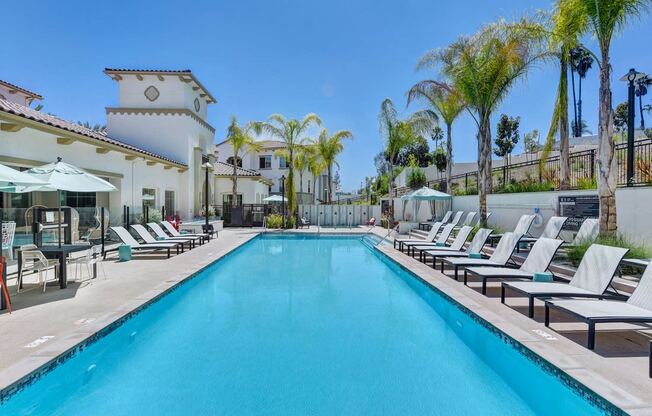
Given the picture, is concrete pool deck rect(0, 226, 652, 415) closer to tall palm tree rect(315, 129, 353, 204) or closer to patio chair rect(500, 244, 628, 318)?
patio chair rect(500, 244, 628, 318)

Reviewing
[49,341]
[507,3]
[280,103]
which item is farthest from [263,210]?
[49,341]

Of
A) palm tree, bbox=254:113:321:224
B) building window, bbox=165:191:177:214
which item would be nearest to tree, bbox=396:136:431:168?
palm tree, bbox=254:113:321:224

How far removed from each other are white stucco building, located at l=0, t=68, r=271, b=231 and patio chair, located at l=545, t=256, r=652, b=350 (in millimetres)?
12964

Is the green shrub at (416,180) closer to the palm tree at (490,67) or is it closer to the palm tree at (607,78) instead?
the palm tree at (490,67)

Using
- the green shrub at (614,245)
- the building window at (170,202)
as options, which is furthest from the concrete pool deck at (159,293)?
the building window at (170,202)

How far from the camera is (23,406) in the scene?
12.4 ft

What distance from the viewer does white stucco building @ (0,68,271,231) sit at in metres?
13.6

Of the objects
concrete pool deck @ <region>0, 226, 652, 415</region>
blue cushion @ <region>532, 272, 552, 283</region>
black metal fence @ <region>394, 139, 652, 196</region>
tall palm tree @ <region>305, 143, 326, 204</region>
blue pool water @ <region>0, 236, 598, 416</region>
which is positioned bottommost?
blue pool water @ <region>0, 236, 598, 416</region>

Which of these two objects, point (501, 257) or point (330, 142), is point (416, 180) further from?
point (501, 257)

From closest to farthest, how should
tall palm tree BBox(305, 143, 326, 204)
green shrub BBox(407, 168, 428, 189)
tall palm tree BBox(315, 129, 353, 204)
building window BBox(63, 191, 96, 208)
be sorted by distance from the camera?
building window BBox(63, 191, 96, 208)
tall palm tree BBox(305, 143, 326, 204)
tall palm tree BBox(315, 129, 353, 204)
green shrub BBox(407, 168, 428, 189)

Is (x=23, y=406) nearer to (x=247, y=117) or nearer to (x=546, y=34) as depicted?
(x=546, y=34)

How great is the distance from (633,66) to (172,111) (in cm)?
2071

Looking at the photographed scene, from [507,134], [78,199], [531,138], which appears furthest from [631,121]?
[531,138]

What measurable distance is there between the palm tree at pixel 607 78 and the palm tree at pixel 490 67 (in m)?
3.18
